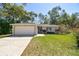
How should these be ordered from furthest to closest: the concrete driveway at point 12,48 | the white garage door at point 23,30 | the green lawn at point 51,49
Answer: the white garage door at point 23,30 < the green lawn at point 51,49 < the concrete driveway at point 12,48

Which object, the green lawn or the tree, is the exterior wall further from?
the green lawn

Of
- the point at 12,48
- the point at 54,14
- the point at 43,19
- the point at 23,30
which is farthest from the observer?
the point at 43,19

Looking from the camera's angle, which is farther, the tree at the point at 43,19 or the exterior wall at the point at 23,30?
the tree at the point at 43,19

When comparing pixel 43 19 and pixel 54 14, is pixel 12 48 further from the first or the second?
pixel 43 19

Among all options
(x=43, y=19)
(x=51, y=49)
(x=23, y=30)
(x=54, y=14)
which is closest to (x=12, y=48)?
(x=51, y=49)

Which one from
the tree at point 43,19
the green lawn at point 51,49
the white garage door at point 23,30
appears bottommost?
the white garage door at point 23,30

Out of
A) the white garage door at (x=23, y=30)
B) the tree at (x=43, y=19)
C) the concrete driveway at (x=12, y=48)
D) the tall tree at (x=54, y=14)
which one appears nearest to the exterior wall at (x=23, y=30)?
the white garage door at (x=23, y=30)

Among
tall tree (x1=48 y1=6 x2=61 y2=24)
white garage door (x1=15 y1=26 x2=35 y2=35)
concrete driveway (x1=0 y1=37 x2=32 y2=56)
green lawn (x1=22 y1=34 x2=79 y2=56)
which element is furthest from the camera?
tall tree (x1=48 y1=6 x2=61 y2=24)

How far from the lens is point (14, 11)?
63.2 feet

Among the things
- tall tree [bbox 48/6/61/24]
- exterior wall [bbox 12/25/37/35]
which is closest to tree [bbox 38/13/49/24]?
tall tree [bbox 48/6/61/24]

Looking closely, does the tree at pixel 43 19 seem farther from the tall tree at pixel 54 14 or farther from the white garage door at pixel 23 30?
the white garage door at pixel 23 30

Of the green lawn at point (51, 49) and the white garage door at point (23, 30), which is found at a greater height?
the green lawn at point (51, 49)

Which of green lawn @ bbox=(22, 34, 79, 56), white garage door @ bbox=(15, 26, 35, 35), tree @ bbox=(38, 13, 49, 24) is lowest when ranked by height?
white garage door @ bbox=(15, 26, 35, 35)

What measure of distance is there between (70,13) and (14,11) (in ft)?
34.3
